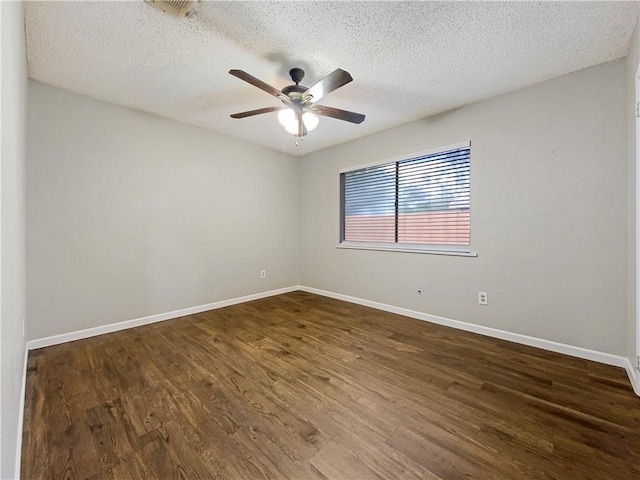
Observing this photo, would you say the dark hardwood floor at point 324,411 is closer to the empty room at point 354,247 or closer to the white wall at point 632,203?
the empty room at point 354,247

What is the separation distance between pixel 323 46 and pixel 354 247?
2522mm

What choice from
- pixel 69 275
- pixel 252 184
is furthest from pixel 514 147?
pixel 69 275

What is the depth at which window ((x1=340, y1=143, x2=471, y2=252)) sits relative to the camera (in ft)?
9.52

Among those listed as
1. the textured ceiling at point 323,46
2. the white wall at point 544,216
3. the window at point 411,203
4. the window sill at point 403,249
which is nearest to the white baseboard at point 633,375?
the white wall at point 544,216

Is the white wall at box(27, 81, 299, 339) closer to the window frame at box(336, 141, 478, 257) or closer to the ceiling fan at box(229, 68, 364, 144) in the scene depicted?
the window frame at box(336, 141, 478, 257)

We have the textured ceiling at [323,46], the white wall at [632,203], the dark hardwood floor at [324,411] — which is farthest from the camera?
the white wall at [632,203]

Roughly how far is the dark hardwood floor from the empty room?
0.05 ft

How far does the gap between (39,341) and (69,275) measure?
2.00ft

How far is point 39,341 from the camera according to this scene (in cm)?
236

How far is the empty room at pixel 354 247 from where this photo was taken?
4.30 ft

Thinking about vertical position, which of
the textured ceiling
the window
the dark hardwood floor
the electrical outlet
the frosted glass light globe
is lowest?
the dark hardwood floor

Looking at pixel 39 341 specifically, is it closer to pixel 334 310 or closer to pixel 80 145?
pixel 80 145

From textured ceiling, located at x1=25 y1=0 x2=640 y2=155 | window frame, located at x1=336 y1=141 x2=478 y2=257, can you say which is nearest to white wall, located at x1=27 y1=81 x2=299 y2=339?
textured ceiling, located at x1=25 y1=0 x2=640 y2=155

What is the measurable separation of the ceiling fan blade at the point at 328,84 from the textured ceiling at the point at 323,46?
11.8 inches
